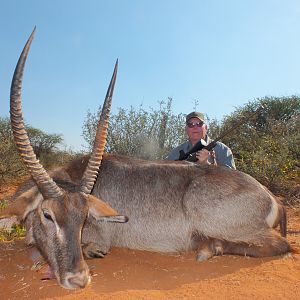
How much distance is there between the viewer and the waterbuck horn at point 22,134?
411cm

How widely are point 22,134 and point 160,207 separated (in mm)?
2097

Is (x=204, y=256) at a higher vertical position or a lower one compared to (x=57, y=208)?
lower

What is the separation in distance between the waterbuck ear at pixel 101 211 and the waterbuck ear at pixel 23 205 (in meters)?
0.59

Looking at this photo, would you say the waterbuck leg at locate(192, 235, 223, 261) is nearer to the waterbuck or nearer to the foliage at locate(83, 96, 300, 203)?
the waterbuck

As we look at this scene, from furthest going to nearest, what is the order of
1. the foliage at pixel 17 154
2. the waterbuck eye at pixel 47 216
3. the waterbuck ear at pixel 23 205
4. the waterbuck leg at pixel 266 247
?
1. the foliage at pixel 17 154
2. the waterbuck leg at pixel 266 247
3. the waterbuck ear at pixel 23 205
4. the waterbuck eye at pixel 47 216

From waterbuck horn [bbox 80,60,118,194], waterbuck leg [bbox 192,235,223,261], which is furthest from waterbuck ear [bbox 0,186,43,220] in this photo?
waterbuck leg [bbox 192,235,223,261]

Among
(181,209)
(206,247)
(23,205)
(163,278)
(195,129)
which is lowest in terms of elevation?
(163,278)

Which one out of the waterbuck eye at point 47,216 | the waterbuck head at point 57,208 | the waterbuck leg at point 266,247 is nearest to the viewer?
the waterbuck head at point 57,208

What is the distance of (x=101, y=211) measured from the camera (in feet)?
16.0

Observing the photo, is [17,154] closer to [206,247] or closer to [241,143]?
[241,143]

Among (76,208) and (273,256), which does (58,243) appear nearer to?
(76,208)

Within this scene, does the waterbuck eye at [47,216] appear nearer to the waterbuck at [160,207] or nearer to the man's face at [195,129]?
the waterbuck at [160,207]

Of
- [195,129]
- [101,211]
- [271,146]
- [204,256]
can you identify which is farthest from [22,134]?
[271,146]

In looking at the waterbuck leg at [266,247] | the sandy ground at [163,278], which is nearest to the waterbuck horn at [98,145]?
the sandy ground at [163,278]
